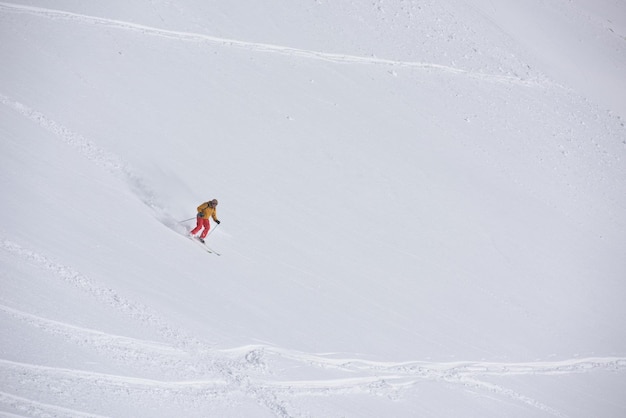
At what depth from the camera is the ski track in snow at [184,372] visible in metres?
9.64

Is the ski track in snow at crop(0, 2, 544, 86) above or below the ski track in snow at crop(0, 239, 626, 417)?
above

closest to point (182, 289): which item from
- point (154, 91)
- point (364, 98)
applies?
point (154, 91)

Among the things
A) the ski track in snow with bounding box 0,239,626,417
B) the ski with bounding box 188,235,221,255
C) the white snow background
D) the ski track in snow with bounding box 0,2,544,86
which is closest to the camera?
the ski track in snow with bounding box 0,239,626,417

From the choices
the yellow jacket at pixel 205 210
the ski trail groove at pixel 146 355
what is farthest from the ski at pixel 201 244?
the ski trail groove at pixel 146 355

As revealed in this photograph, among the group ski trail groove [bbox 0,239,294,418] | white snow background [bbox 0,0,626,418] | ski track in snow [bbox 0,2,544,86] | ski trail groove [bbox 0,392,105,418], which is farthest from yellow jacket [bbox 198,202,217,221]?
ski track in snow [bbox 0,2,544,86]

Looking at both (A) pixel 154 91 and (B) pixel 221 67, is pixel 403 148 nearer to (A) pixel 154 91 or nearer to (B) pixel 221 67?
(B) pixel 221 67

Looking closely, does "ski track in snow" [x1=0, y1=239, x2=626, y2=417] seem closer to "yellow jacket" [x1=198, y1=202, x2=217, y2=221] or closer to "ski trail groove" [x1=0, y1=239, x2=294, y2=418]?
"ski trail groove" [x1=0, y1=239, x2=294, y2=418]

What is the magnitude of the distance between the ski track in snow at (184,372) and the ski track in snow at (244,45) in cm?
1001

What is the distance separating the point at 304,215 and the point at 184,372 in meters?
6.52

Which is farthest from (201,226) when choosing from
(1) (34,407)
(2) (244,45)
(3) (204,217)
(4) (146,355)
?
(2) (244,45)

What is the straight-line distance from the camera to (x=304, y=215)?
16.6m

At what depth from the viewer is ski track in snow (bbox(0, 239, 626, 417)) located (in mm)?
9641

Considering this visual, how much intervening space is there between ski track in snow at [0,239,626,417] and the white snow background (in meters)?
0.04

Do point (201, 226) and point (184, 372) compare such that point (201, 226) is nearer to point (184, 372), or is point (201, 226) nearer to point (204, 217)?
point (204, 217)
